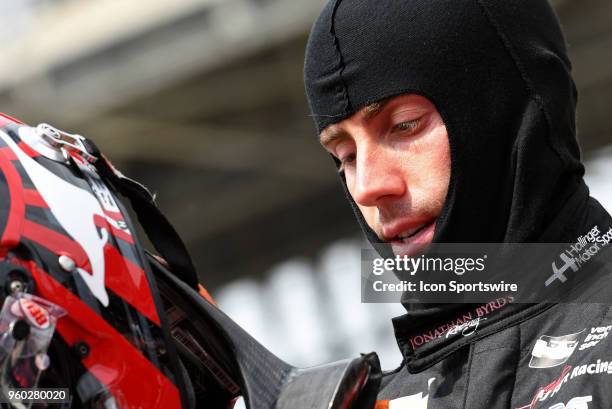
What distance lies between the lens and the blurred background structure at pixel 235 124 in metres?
7.84

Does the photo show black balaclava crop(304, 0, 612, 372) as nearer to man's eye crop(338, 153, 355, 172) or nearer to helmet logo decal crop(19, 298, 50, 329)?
man's eye crop(338, 153, 355, 172)

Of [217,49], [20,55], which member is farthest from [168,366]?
[20,55]

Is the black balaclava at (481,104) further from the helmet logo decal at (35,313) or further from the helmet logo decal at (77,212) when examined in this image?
the helmet logo decal at (35,313)

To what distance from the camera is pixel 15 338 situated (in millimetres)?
1875

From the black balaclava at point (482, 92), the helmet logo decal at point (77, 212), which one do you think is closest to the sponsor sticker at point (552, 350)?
the black balaclava at point (482, 92)

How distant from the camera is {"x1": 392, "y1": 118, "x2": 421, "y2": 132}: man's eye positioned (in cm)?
217

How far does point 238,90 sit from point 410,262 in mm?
6369

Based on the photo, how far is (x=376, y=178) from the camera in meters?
2.14

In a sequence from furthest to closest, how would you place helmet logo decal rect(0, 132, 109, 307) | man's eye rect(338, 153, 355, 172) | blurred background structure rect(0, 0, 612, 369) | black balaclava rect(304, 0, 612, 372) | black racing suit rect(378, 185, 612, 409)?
blurred background structure rect(0, 0, 612, 369)
man's eye rect(338, 153, 355, 172)
black balaclava rect(304, 0, 612, 372)
helmet logo decal rect(0, 132, 109, 307)
black racing suit rect(378, 185, 612, 409)

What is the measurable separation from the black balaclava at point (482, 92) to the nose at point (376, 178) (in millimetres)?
87

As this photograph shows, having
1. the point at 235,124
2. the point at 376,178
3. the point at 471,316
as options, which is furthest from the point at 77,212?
the point at 235,124

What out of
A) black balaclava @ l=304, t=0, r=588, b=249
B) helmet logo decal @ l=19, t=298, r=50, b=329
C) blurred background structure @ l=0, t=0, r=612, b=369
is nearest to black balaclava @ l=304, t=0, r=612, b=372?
black balaclava @ l=304, t=0, r=588, b=249

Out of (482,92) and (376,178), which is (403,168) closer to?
(376,178)

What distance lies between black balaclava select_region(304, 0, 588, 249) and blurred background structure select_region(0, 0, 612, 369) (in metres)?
5.39
